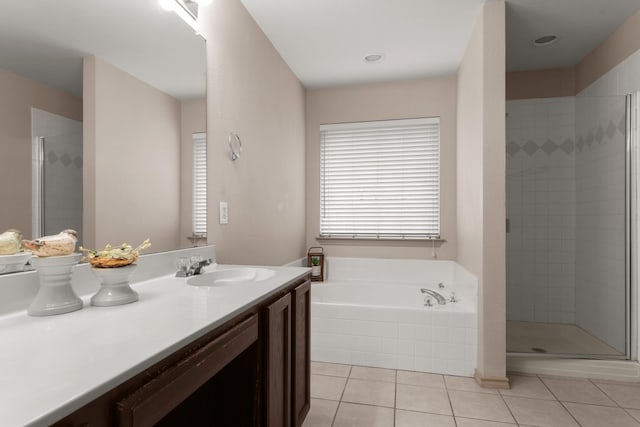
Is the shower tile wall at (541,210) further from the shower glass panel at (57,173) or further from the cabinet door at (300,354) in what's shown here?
the shower glass panel at (57,173)

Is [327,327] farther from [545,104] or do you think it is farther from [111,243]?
[545,104]

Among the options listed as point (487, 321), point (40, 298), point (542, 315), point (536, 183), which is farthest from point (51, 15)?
point (542, 315)

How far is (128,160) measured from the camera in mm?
1409

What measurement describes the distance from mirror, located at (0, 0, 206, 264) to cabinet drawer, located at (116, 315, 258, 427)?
68 centimetres

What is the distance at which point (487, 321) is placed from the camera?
2316 mm

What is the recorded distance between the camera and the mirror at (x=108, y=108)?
1024mm

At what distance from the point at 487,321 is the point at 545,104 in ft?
7.60

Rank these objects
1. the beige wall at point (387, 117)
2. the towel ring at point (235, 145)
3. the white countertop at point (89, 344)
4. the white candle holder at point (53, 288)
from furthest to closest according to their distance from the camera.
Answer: the beige wall at point (387, 117) < the towel ring at point (235, 145) < the white candle holder at point (53, 288) < the white countertop at point (89, 344)

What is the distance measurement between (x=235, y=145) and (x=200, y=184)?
0.43m

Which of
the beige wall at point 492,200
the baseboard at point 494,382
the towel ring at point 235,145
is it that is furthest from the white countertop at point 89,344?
the baseboard at point 494,382

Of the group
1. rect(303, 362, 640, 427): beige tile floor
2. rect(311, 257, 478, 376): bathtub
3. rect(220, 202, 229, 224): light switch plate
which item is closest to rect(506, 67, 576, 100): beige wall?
rect(311, 257, 478, 376): bathtub

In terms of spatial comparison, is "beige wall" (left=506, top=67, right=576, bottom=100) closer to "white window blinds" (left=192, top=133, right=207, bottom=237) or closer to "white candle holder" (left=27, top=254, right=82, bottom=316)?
"white window blinds" (left=192, top=133, right=207, bottom=237)

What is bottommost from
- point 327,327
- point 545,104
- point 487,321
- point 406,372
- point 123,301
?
point 406,372

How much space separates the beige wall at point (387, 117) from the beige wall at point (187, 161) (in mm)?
1979
